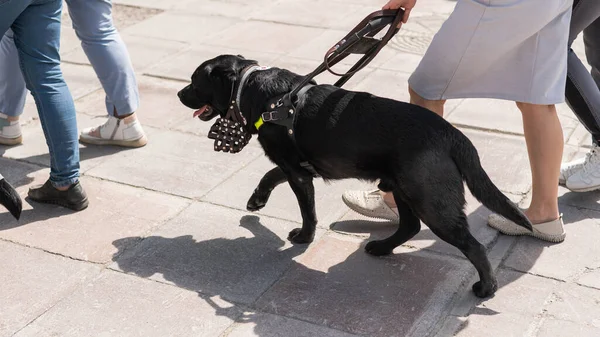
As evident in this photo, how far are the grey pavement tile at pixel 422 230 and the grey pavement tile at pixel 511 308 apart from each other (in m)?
0.35

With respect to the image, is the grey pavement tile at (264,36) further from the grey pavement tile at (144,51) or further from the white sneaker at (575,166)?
the white sneaker at (575,166)

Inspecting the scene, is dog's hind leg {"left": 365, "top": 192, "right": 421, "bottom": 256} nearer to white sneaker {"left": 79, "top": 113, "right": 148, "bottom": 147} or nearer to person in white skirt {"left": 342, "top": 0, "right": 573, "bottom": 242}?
person in white skirt {"left": 342, "top": 0, "right": 573, "bottom": 242}

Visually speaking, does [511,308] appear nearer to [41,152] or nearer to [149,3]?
[41,152]

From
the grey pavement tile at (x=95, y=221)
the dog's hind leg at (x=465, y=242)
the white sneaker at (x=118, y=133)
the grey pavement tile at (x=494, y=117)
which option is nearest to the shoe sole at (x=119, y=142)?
the white sneaker at (x=118, y=133)

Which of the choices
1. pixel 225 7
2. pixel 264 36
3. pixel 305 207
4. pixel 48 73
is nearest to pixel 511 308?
pixel 305 207

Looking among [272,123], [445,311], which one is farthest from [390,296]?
[272,123]

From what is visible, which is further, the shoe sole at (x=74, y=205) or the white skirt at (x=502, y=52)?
the shoe sole at (x=74, y=205)

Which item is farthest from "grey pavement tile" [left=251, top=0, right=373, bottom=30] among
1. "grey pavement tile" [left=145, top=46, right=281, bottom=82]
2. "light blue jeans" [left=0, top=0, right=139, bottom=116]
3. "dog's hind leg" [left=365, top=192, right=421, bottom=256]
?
"dog's hind leg" [left=365, top=192, right=421, bottom=256]

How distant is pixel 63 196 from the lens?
15.4ft

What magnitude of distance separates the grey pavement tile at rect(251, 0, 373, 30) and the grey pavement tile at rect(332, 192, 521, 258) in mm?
3229

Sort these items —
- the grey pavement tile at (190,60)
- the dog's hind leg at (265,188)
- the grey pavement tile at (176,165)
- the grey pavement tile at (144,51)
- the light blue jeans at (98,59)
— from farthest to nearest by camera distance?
1. the grey pavement tile at (144,51)
2. the grey pavement tile at (190,60)
3. the light blue jeans at (98,59)
4. the grey pavement tile at (176,165)
5. the dog's hind leg at (265,188)

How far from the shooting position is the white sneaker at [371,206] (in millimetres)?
4543

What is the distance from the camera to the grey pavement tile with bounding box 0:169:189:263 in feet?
14.3

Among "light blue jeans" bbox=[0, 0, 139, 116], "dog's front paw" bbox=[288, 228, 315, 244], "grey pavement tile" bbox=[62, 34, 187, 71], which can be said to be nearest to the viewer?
"dog's front paw" bbox=[288, 228, 315, 244]
